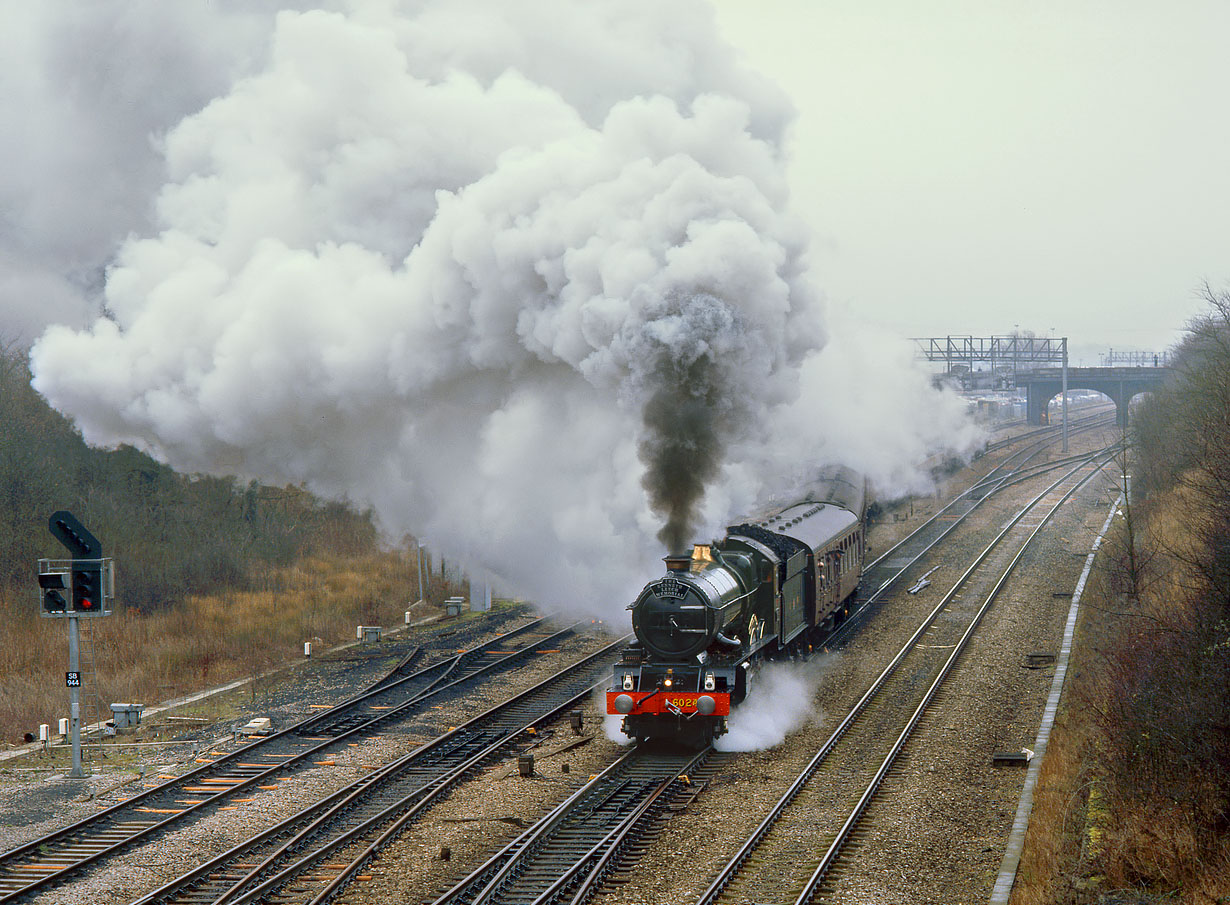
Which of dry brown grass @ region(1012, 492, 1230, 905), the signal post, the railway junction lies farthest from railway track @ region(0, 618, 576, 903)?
dry brown grass @ region(1012, 492, 1230, 905)

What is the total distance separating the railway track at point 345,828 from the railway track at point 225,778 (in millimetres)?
1358

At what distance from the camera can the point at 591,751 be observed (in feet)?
50.0

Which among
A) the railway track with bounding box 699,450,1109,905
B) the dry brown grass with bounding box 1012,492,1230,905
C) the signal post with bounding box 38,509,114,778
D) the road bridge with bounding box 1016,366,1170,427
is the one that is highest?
the road bridge with bounding box 1016,366,1170,427

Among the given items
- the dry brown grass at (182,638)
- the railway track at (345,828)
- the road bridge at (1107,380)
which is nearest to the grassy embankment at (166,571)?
the dry brown grass at (182,638)

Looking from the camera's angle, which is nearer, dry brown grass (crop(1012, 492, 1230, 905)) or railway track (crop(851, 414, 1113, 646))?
dry brown grass (crop(1012, 492, 1230, 905))

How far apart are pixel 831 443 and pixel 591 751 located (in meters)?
18.8

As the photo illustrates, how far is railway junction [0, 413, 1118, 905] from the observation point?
10.5 metres

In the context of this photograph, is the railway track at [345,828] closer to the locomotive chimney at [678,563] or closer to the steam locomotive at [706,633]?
the steam locomotive at [706,633]

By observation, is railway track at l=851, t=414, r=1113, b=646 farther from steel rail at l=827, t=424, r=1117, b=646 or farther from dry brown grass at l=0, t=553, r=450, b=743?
dry brown grass at l=0, t=553, r=450, b=743

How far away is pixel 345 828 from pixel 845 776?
5971 mm

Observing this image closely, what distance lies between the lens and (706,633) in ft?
46.3

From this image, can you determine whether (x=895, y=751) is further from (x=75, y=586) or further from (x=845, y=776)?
(x=75, y=586)

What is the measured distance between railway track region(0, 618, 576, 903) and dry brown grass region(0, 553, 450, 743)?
3900 mm

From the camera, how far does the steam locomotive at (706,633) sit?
559 inches
